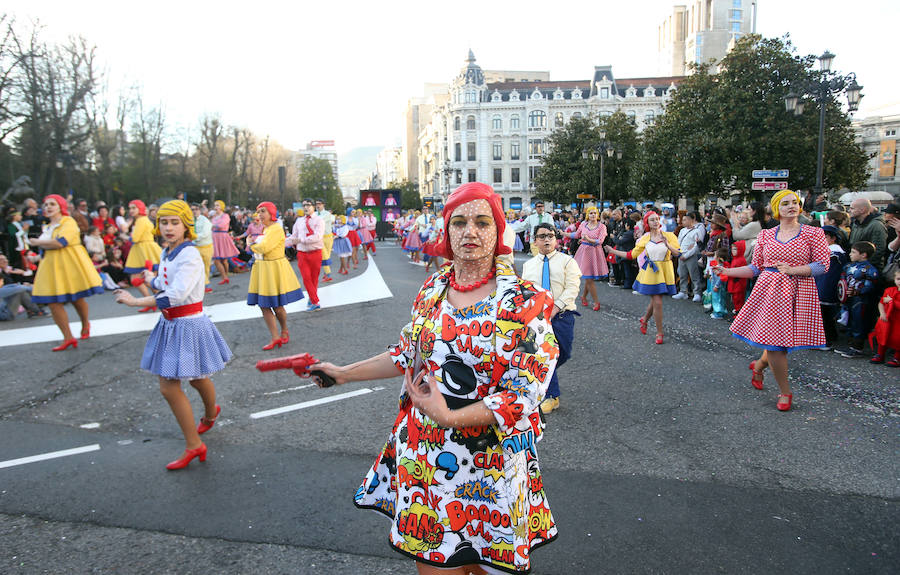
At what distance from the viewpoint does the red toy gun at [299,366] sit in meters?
2.45

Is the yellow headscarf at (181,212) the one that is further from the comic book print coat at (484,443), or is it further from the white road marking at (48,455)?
the comic book print coat at (484,443)

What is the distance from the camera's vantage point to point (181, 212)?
471 centimetres

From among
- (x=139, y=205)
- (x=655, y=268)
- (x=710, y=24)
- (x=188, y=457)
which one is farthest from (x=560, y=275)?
(x=710, y=24)

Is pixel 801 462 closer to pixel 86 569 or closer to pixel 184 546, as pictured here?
pixel 184 546

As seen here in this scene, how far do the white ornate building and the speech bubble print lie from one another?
81860mm

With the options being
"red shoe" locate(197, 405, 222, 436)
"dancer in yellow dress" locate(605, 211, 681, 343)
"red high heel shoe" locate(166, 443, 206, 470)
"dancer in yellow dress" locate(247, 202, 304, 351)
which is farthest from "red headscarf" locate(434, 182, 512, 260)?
"dancer in yellow dress" locate(605, 211, 681, 343)

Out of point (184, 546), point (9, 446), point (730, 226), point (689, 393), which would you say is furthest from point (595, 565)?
point (730, 226)

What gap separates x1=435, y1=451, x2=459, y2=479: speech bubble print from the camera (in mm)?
2111

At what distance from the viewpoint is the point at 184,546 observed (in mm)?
3344

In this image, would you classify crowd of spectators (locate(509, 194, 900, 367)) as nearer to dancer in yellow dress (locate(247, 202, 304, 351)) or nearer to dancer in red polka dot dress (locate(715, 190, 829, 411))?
dancer in red polka dot dress (locate(715, 190, 829, 411))

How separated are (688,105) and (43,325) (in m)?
28.5

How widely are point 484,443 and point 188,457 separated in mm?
3221

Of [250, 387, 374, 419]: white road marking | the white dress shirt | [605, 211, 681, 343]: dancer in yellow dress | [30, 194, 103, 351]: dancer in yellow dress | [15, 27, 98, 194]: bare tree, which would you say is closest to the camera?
[250, 387, 374, 419]: white road marking

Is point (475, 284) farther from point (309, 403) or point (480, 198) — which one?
point (309, 403)
